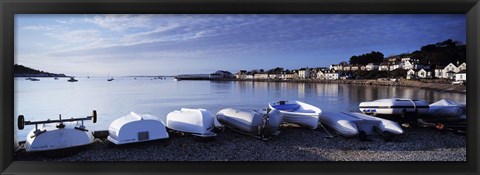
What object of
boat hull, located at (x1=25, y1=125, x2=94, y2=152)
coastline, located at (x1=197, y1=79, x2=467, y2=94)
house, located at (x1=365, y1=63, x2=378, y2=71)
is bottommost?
boat hull, located at (x1=25, y1=125, x2=94, y2=152)

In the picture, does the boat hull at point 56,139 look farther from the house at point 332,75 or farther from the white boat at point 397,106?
the white boat at point 397,106

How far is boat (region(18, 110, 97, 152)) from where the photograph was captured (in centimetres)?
324

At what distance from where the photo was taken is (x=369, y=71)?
3957 millimetres

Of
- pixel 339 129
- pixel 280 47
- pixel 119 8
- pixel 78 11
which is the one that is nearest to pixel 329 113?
pixel 339 129

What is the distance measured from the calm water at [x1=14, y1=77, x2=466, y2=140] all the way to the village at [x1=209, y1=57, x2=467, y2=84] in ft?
0.41

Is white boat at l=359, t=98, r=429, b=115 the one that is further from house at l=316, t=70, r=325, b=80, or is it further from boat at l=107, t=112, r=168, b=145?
boat at l=107, t=112, r=168, b=145

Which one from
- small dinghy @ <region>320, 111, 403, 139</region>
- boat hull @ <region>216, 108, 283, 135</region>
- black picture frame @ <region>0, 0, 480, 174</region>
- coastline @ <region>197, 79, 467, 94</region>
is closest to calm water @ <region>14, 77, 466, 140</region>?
coastline @ <region>197, 79, 467, 94</region>

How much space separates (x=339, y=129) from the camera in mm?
3914

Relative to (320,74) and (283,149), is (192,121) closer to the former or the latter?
(283,149)

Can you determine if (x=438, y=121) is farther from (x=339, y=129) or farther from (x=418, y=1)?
(x=418, y=1)

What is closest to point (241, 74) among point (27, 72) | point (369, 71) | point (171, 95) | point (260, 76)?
point (260, 76)

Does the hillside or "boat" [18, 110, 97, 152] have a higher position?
the hillside

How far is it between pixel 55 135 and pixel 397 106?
4.08 meters

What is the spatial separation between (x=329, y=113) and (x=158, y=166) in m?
2.35
